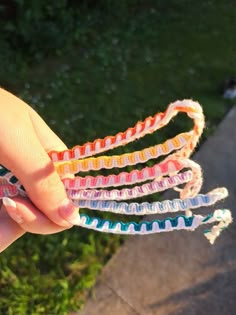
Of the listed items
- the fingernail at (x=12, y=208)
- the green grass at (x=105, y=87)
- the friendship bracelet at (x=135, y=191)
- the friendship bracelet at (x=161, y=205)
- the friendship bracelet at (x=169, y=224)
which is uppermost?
the fingernail at (x=12, y=208)

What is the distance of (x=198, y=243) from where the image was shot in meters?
3.06

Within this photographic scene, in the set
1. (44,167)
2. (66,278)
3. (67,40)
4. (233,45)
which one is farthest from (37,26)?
(44,167)

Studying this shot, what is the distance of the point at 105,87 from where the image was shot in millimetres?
3910

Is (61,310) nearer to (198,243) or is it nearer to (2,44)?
(198,243)

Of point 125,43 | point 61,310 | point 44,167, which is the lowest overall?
point 61,310

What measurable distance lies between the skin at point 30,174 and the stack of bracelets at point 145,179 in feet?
0.13

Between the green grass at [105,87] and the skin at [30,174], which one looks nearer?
the skin at [30,174]

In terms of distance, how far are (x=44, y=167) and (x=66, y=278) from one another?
1683mm

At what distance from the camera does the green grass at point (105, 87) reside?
289 centimetres

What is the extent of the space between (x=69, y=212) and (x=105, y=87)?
2.64 meters

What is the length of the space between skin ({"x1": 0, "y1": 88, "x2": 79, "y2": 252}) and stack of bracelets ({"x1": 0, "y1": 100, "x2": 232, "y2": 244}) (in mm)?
41

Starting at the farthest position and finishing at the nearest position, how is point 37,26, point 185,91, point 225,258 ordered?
point 37,26, point 185,91, point 225,258

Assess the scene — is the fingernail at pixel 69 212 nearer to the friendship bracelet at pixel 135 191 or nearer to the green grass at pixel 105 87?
the friendship bracelet at pixel 135 191

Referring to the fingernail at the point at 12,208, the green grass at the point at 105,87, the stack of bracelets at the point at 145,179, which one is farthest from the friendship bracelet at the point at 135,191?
the green grass at the point at 105,87
